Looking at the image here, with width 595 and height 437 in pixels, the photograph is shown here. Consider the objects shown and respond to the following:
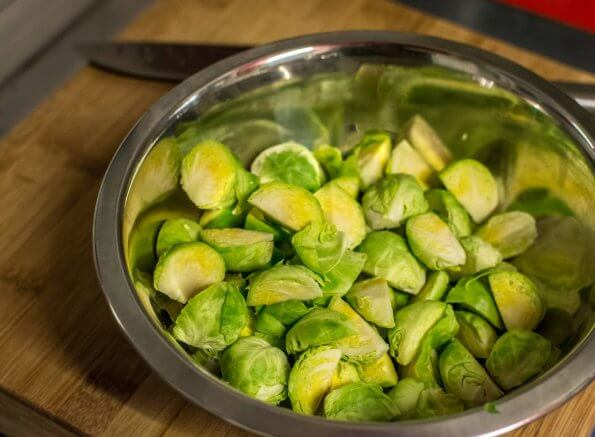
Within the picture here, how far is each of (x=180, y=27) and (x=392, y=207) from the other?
2.19 feet

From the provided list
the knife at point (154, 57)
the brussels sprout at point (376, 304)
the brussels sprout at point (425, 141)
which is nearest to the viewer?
the brussels sprout at point (376, 304)

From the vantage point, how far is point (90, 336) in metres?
1.13

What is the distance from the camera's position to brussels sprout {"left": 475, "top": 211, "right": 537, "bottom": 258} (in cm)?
121

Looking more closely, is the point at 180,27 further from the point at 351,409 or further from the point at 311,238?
the point at 351,409

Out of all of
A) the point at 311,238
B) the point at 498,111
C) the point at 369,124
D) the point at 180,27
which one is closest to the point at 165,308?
the point at 311,238

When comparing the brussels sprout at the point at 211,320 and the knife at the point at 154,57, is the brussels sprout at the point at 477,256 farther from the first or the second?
the knife at the point at 154,57

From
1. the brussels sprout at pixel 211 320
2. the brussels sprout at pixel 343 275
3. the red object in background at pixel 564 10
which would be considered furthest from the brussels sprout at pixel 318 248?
the red object in background at pixel 564 10

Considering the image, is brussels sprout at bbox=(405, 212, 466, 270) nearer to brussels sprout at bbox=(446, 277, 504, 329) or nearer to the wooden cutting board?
brussels sprout at bbox=(446, 277, 504, 329)

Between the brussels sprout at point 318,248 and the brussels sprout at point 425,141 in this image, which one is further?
the brussels sprout at point 425,141

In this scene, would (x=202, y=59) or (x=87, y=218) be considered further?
(x=202, y=59)

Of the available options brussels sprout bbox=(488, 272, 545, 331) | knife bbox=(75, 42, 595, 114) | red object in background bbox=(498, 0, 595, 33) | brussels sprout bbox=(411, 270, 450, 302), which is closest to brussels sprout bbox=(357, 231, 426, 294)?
brussels sprout bbox=(411, 270, 450, 302)

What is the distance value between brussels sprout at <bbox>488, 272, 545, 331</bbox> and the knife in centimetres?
63

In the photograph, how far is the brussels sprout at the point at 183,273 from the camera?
3.51 ft

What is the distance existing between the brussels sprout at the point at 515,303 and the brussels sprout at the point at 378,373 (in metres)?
0.19
